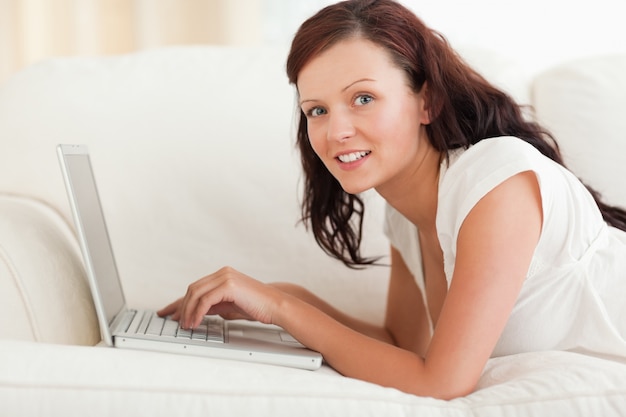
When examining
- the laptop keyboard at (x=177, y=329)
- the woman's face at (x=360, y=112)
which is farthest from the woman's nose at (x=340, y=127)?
the laptop keyboard at (x=177, y=329)

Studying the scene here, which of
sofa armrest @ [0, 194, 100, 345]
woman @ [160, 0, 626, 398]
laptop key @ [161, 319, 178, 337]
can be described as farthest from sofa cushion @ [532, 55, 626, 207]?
sofa armrest @ [0, 194, 100, 345]

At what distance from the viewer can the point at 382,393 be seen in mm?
843

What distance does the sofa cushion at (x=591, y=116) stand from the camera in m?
1.60

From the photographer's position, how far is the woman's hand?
1.09m

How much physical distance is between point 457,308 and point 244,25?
1.99 metres

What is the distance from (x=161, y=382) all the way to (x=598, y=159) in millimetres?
1151

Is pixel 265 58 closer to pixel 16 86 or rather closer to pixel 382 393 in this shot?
pixel 16 86

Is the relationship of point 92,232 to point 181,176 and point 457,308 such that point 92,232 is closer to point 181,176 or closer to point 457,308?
point 181,176

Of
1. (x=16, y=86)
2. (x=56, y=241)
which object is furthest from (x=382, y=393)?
(x=16, y=86)

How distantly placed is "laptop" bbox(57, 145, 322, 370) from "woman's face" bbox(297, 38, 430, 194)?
1.01ft

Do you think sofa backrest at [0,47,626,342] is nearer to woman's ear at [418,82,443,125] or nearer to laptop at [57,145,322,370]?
laptop at [57,145,322,370]

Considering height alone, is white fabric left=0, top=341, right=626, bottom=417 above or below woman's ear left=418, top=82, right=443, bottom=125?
below

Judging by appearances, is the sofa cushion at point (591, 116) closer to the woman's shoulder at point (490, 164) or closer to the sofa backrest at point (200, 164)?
the sofa backrest at point (200, 164)

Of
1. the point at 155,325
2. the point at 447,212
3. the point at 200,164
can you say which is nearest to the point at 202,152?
the point at 200,164
